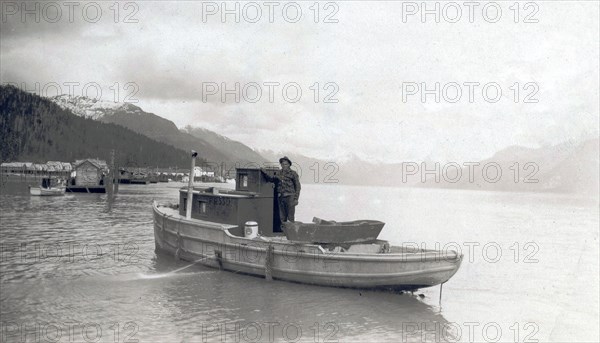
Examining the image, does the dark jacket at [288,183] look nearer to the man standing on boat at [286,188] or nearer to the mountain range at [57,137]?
the man standing on boat at [286,188]

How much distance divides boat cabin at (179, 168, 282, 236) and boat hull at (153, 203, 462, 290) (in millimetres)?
523

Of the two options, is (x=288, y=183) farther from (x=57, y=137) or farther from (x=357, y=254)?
(x=57, y=137)

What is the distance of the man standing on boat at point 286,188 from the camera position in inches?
708

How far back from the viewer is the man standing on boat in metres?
18.0

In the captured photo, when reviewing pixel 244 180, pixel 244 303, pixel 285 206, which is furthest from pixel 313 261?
pixel 244 180

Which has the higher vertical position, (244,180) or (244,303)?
(244,180)

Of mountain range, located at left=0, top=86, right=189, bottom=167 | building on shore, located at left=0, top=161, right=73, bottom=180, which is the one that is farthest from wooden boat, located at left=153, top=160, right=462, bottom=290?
mountain range, located at left=0, top=86, right=189, bottom=167

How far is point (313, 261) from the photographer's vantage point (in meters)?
15.6

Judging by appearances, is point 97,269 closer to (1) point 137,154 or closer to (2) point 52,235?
(2) point 52,235

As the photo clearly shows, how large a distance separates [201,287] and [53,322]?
514 cm

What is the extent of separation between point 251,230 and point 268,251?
127cm

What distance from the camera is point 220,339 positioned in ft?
36.9

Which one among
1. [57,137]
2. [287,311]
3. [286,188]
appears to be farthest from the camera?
[57,137]

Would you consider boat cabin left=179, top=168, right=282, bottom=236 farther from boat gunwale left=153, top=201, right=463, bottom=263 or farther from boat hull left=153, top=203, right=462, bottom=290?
boat gunwale left=153, top=201, right=463, bottom=263
